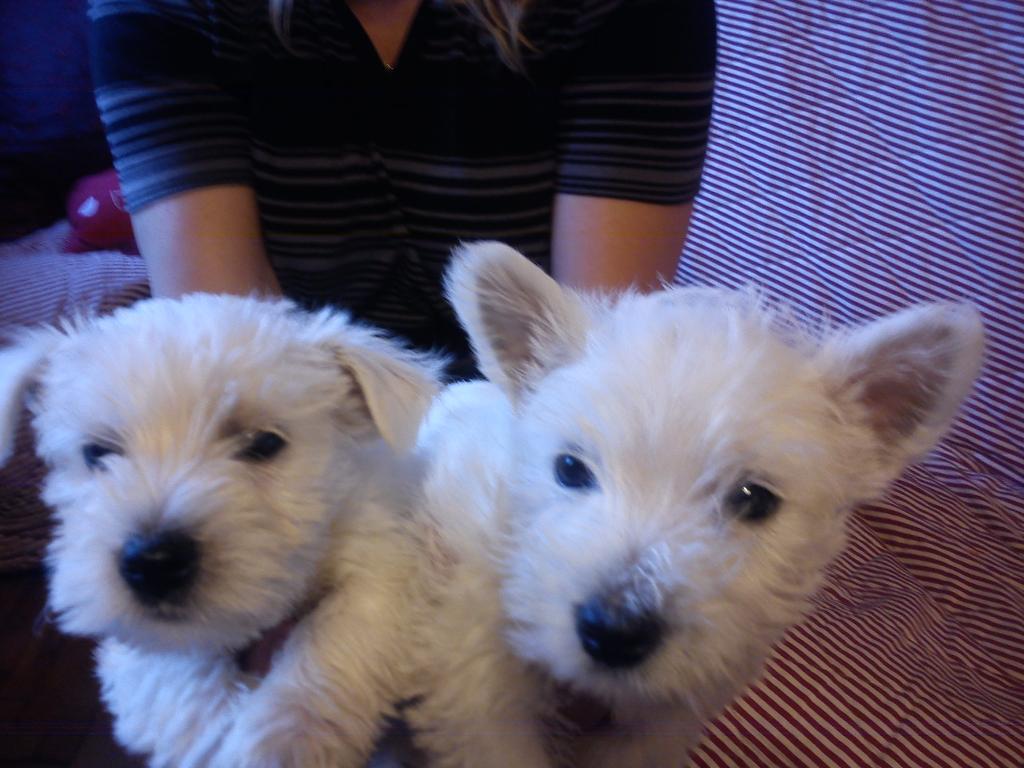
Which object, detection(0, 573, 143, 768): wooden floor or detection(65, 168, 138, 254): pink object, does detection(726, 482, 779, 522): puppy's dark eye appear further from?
detection(65, 168, 138, 254): pink object

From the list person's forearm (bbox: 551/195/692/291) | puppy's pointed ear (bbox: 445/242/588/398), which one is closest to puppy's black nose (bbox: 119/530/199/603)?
puppy's pointed ear (bbox: 445/242/588/398)

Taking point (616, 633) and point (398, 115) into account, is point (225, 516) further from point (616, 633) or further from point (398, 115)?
point (398, 115)

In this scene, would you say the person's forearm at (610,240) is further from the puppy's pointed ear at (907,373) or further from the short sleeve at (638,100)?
the puppy's pointed ear at (907,373)

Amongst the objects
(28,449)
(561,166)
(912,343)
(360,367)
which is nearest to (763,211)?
(561,166)

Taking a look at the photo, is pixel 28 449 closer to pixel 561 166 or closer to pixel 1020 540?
pixel 561 166

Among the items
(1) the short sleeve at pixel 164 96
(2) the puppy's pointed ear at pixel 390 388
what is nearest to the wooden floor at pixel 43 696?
(2) the puppy's pointed ear at pixel 390 388

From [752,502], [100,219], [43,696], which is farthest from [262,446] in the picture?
[100,219]
